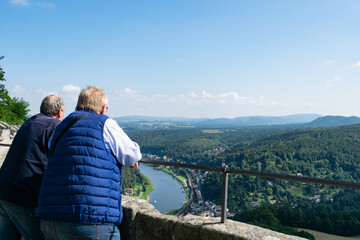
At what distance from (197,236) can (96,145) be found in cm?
126

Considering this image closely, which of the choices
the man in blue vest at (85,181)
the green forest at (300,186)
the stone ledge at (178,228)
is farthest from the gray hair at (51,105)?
the green forest at (300,186)

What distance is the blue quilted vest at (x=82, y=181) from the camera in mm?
1416

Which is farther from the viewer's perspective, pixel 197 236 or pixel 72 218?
pixel 197 236

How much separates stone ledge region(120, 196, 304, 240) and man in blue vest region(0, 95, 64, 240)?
2.63ft

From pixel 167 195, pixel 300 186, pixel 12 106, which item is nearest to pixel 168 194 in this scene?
pixel 167 195

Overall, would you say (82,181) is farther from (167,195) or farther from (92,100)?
(167,195)

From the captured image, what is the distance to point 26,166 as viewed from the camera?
5.87 feet

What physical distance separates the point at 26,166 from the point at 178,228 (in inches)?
50.5

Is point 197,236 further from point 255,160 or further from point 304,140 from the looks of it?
point 304,140

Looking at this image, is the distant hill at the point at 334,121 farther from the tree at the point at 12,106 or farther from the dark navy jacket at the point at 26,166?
the dark navy jacket at the point at 26,166


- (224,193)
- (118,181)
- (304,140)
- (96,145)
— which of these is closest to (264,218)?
(224,193)

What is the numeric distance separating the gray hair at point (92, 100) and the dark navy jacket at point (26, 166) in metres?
0.34

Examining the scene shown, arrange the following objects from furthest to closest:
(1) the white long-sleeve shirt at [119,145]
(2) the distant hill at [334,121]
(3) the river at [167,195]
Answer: (2) the distant hill at [334,121]
(3) the river at [167,195]
(1) the white long-sleeve shirt at [119,145]

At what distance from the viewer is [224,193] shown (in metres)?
2.27
